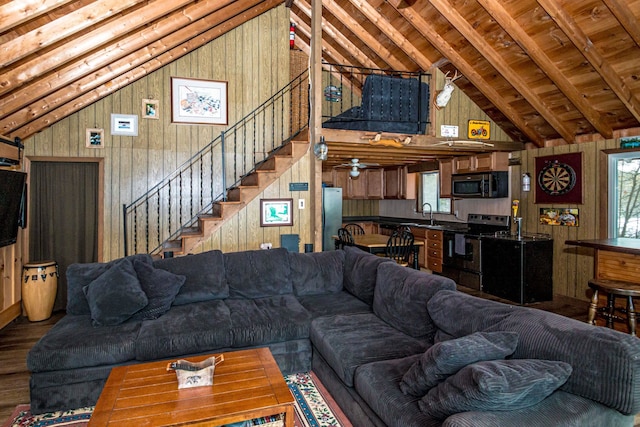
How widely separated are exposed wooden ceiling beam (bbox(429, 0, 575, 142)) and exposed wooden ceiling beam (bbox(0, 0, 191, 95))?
2844mm

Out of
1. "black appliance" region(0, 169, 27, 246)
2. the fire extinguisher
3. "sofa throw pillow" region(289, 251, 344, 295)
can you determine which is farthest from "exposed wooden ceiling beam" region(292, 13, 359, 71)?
"black appliance" region(0, 169, 27, 246)

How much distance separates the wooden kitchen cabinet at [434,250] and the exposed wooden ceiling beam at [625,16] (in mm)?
3774

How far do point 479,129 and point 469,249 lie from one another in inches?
72.0

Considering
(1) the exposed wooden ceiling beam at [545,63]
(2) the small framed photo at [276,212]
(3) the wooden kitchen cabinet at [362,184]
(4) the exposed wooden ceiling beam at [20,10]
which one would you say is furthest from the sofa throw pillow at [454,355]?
(3) the wooden kitchen cabinet at [362,184]

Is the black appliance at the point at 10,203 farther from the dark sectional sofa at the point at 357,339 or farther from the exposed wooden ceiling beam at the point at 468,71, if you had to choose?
the exposed wooden ceiling beam at the point at 468,71

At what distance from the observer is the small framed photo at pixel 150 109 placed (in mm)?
5512

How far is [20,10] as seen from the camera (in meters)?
2.46

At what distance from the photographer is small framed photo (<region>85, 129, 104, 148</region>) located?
5.23m

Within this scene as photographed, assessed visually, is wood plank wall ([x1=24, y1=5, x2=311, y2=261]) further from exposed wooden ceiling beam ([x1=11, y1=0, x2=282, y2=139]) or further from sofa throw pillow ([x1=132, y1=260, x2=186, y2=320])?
sofa throw pillow ([x1=132, y1=260, x2=186, y2=320])

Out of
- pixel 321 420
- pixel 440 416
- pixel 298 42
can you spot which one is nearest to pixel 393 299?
pixel 321 420

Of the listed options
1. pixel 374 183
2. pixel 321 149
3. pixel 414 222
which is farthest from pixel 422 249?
pixel 321 149

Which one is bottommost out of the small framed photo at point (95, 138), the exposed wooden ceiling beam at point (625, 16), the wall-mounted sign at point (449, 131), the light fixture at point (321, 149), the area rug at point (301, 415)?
the area rug at point (301, 415)

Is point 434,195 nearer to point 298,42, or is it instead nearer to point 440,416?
point 298,42

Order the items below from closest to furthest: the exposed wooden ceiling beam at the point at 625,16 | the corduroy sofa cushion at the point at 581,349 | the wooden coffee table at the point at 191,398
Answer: the corduroy sofa cushion at the point at 581,349 → the wooden coffee table at the point at 191,398 → the exposed wooden ceiling beam at the point at 625,16
